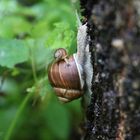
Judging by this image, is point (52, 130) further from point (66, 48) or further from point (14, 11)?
point (66, 48)

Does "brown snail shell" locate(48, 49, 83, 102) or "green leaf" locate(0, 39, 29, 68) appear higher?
"green leaf" locate(0, 39, 29, 68)

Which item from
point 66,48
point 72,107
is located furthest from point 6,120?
point 66,48

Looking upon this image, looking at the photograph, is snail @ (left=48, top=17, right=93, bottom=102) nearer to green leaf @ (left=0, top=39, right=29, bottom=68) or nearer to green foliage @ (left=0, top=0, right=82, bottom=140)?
green leaf @ (left=0, top=39, right=29, bottom=68)

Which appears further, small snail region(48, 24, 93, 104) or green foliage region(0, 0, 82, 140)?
green foliage region(0, 0, 82, 140)

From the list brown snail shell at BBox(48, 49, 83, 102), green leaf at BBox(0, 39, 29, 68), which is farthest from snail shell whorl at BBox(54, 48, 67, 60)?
green leaf at BBox(0, 39, 29, 68)

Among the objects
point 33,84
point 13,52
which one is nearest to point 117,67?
point 13,52

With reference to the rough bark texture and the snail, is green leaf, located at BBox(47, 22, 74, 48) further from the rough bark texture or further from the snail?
the rough bark texture

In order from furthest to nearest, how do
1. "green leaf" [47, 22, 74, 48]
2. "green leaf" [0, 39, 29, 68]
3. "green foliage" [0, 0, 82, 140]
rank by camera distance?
"green foliage" [0, 0, 82, 140] < "green leaf" [0, 39, 29, 68] < "green leaf" [47, 22, 74, 48]

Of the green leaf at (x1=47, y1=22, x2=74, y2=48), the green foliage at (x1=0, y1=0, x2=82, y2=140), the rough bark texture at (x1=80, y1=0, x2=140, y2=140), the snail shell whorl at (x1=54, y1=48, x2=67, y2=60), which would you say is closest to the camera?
the rough bark texture at (x1=80, y1=0, x2=140, y2=140)
